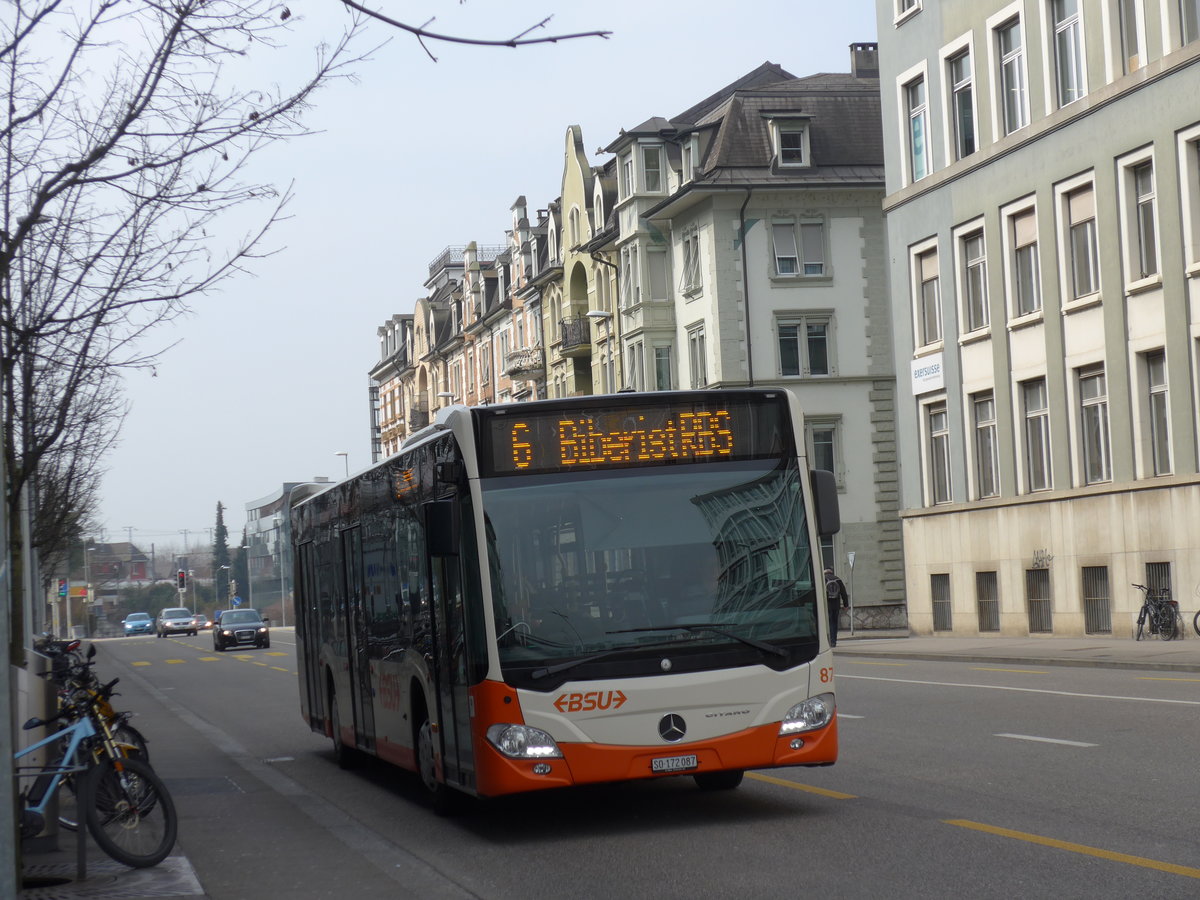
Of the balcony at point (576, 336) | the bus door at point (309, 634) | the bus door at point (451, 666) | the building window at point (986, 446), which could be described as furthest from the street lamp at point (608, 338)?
the bus door at point (451, 666)

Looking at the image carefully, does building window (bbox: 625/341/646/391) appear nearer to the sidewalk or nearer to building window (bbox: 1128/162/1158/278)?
the sidewalk

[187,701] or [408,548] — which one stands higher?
[408,548]

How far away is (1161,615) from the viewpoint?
100 ft

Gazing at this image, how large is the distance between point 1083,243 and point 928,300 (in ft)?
23.1

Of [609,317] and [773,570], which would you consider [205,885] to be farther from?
[609,317]

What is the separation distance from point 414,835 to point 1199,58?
2355cm

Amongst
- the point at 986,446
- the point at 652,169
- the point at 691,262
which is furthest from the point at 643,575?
the point at 652,169

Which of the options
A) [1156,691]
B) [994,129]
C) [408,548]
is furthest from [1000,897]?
[994,129]

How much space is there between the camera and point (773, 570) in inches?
425

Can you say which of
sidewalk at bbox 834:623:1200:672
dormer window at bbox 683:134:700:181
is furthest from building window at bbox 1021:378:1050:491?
dormer window at bbox 683:134:700:181

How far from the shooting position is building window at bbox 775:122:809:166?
55.6 metres

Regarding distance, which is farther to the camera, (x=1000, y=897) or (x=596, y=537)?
(x=596, y=537)

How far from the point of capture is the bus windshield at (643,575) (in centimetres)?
1040

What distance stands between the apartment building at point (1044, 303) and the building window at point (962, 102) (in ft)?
0.22
